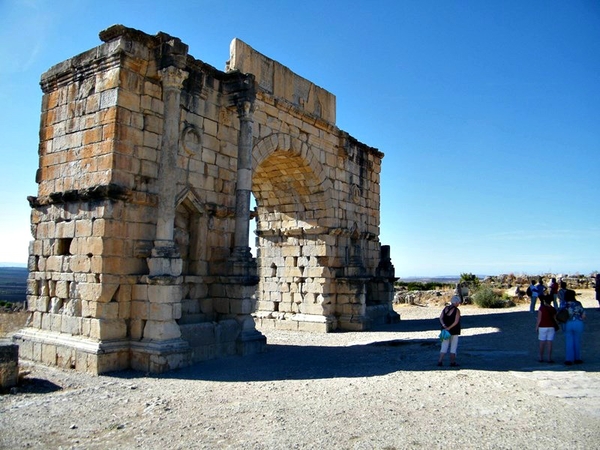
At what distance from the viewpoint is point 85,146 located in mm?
8062

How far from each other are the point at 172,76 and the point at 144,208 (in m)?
2.15

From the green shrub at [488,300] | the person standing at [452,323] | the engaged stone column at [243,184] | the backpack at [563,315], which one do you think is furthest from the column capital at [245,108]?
the green shrub at [488,300]

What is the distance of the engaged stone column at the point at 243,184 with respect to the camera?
9570 millimetres

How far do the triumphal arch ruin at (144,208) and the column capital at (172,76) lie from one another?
0.8 inches

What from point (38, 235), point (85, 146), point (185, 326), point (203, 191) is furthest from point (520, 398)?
point (38, 235)

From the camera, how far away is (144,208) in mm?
7965

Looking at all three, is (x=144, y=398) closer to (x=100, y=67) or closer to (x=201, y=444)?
(x=201, y=444)

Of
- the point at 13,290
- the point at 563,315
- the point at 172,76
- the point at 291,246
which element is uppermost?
the point at 172,76

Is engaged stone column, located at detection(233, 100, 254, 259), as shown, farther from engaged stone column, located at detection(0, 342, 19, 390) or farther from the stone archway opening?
engaged stone column, located at detection(0, 342, 19, 390)

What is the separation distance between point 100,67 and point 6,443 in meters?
5.70

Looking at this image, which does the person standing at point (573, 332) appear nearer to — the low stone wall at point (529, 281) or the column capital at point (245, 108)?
the column capital at point (245, 108)

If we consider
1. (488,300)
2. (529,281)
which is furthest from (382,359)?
(529,281)

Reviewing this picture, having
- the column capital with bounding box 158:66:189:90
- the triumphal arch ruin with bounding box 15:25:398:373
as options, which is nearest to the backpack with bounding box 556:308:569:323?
the triumphal arch ruin with bounding box 15:25:398:373

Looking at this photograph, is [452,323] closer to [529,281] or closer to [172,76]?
[172,76]
